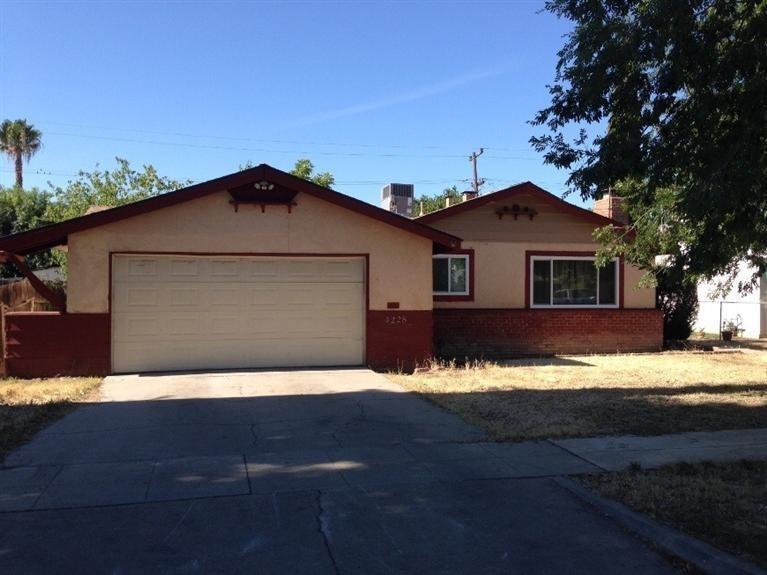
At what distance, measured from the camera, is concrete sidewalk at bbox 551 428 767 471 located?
705 cm

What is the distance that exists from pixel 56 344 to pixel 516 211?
10726 millimetres

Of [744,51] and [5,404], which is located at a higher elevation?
[744,51]

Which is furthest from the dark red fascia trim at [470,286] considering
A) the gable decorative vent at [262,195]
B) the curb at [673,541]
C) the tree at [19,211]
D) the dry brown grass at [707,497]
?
the tree at [19,211]

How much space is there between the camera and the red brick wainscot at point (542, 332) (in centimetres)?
1650

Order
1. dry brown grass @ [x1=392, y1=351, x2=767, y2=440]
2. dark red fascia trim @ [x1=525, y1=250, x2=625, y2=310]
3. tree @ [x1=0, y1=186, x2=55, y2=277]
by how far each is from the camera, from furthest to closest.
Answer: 1. tree @ [x1=0, y1=186, x2=55, y2=277]
2. dark red fascia trim @ [x1=525, y1=250, x2=625, y2=310]
3. dry brown grass @ [x1=392, y1=351, x2=767, y2=440]

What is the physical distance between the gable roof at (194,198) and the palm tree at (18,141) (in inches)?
1793

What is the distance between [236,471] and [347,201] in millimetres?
7593

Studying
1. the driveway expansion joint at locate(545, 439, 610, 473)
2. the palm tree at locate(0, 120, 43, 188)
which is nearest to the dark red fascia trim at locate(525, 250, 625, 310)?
the driveway expansion joint at locate(545, 439, 610, 473)

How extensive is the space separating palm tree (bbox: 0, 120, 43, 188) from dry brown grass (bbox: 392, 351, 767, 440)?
49669mm

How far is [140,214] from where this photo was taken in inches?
496

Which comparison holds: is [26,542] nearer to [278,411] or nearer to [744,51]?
[278,411]

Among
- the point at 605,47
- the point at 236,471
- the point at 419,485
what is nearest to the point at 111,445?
the point at 236,471

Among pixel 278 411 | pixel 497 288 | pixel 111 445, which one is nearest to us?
pixel 111 445

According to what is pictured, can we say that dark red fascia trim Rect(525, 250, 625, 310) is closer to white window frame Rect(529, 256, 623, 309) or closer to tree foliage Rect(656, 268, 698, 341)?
white window frame Rect(529, 256, 623, 309)
